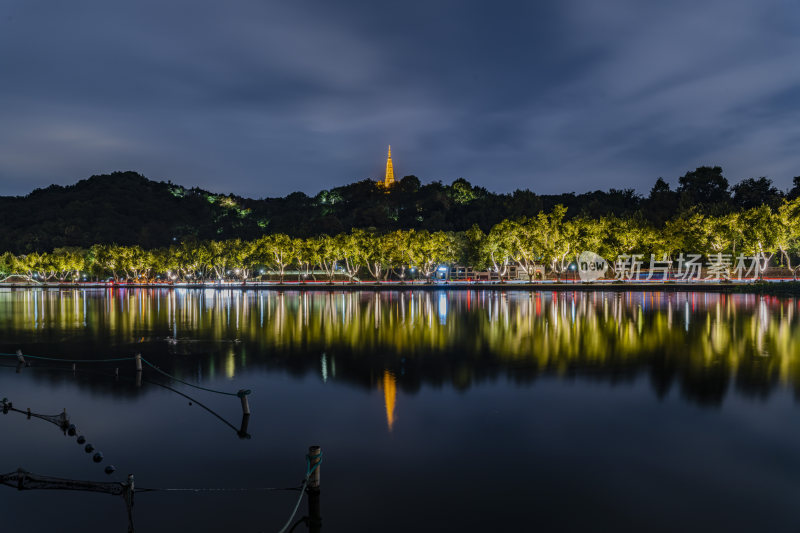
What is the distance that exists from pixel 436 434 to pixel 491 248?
211 feet

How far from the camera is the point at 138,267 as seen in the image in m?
103

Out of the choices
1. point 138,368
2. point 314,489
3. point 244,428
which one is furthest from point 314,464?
point 138,368

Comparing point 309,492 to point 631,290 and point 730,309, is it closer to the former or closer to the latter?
point 730,309

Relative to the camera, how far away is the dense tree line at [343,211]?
353 ft

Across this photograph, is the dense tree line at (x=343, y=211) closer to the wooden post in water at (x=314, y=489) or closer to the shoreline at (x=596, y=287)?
the shoreline at (x=596, y=287)

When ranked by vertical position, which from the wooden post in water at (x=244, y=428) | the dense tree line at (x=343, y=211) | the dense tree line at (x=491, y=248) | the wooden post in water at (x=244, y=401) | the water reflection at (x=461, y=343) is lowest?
the wooden post in water at (x=244, y=428)

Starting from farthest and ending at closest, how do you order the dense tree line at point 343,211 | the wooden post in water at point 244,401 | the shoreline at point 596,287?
the dense tree line at point 343,211, the shoreline at point 596,287, the wooden post in water at point 244,401

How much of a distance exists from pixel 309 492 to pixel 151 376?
10.7 meters

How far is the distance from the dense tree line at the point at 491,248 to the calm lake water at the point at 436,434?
46539 mm

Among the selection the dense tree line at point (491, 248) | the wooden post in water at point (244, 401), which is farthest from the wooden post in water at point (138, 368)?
the dense tree line at point (491, 248)

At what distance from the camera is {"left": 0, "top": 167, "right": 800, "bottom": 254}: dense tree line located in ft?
353

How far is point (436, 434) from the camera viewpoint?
1016 centimetres

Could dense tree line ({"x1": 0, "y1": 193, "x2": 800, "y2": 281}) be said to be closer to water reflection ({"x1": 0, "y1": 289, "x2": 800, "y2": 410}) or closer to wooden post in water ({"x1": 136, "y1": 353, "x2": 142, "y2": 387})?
water reflection ({"x1": 0, "y1": 289, "x2": 800, "y2": 410})

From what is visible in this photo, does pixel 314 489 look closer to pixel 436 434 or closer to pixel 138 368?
pixel 436 434
